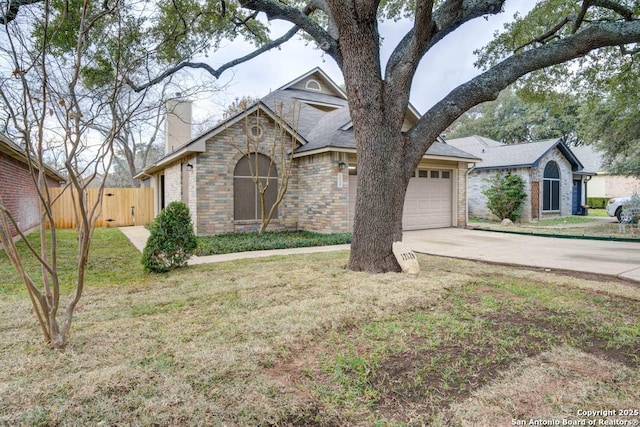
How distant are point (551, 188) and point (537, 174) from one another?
187 cm

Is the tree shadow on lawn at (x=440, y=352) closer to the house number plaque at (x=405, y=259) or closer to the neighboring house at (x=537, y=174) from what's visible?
the house number plaque at (x=405, y=259)

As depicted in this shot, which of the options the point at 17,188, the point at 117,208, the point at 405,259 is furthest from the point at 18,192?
the point at 405,259

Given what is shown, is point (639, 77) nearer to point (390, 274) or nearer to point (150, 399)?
point (390, 274)

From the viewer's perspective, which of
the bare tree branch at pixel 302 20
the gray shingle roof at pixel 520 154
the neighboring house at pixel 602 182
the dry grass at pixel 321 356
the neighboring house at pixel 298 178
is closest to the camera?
the dry grass at pixel 321 356

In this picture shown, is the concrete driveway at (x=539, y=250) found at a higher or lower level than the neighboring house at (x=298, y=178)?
lower

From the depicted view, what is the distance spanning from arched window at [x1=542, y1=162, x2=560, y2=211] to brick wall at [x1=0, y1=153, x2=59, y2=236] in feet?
64.2

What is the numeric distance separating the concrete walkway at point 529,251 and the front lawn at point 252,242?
0.99 ft

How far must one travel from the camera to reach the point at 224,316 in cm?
392

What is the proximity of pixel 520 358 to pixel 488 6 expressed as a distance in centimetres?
565

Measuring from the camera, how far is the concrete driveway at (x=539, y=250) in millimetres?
6578

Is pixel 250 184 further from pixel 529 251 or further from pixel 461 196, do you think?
pixel 461 196

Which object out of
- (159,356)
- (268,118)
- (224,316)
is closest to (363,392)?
(159,356)

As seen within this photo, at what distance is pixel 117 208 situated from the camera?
1697 cm

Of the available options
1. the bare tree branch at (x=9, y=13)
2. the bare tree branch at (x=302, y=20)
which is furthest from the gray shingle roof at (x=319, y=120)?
the bare tree branch at (x=9, y=13)
